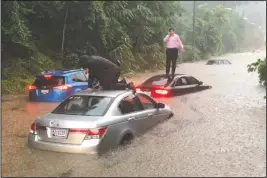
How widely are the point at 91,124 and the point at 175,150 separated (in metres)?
1.89

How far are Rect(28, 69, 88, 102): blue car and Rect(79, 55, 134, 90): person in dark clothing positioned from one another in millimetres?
3157

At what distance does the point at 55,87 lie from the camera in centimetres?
1306

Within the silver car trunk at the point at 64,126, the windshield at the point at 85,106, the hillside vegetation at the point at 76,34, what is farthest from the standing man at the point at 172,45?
the silver car trunk at the point at 64,126

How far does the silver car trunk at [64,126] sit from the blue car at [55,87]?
18.3 ft

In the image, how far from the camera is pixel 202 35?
166ft

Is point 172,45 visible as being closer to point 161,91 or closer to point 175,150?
point 161,91

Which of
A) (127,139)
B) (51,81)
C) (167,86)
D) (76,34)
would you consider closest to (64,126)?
(127,139)

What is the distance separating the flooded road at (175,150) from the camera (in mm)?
6797

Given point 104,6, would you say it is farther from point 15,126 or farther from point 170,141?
point 170,141

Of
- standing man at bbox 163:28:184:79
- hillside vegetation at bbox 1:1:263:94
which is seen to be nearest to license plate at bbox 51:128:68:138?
standing man at bbox 163:28:184:79

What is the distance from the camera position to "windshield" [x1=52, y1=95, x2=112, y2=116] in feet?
25.0

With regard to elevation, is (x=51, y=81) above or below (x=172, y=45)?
below

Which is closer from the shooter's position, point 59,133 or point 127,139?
→ point 59,133

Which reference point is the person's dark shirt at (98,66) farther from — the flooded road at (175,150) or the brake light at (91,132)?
the brake light at (91,132)
